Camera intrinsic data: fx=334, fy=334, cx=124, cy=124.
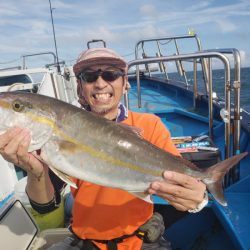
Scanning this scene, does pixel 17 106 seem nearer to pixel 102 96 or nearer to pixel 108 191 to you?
pixel 102 96

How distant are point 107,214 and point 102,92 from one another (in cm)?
124

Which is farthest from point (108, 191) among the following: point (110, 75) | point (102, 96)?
point (110, 75)

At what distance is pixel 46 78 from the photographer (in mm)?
7566

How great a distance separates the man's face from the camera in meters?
3.51

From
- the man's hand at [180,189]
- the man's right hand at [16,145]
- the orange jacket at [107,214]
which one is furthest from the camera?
the orange jacket at [107,214]

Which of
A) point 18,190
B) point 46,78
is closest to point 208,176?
point 18,190

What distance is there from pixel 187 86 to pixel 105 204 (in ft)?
29.4

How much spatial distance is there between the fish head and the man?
22 cm

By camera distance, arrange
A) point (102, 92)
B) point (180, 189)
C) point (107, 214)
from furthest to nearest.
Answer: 1. point (102, 92)
2. point (107, 214)
3. point (180, 189)

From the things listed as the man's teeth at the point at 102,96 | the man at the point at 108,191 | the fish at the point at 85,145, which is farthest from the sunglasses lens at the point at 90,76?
the fish at the point at 85,145

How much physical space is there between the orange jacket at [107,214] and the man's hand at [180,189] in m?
0.58

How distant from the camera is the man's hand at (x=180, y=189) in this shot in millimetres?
2760

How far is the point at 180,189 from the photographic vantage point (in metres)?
2.79

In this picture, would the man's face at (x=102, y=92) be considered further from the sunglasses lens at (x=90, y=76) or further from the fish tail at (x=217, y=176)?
the fish tail at (x=217, y=176)
